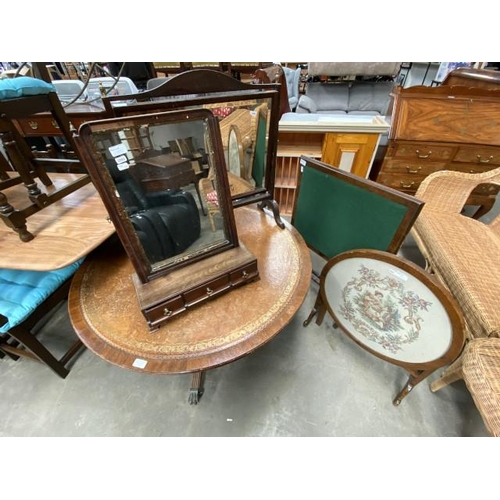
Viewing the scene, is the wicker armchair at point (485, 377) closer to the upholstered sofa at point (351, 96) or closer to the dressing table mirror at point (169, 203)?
the dressing table mirror at point (169, 203)

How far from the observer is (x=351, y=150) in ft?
5.57

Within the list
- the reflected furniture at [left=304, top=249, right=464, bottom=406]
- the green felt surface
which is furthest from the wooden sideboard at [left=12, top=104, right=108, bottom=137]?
the reflected furniture at [left=304, top=249, right=464, bottom=406]

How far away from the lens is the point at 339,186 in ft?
3.52

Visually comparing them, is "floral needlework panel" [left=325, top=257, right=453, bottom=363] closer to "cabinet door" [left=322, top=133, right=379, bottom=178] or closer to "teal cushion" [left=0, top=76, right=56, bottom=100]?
"cabinet door" [left=322, top=133, right=379, bottom=178]

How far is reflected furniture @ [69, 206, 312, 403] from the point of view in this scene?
2.30ft

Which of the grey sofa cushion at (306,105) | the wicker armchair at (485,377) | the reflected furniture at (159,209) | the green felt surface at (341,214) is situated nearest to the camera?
the reflected furniture at (159,209)

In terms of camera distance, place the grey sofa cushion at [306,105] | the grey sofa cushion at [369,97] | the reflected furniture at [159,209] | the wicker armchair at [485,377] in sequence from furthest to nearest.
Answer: the grey sofa cushion at [369,97]
the grey sofa cushion at [306,105]
the wicker armchair at [485,377]
the reflected furniture at [159,209]

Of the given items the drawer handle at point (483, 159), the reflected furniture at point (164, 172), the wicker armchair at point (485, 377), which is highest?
the reflected furniture at point (164, 172)

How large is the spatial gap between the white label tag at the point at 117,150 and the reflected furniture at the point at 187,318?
0.51m

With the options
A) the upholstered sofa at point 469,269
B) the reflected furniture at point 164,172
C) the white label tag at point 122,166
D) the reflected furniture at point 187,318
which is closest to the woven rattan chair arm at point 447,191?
the upholstered sofa at point 469,269

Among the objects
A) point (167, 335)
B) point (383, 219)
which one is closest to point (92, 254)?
point (167, 335)

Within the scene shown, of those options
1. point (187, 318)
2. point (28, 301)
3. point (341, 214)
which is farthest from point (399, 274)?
point (28, 301)

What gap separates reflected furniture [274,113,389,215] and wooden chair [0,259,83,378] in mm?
1453

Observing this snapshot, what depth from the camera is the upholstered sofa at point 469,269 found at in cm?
83
